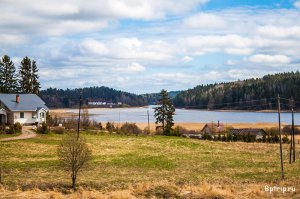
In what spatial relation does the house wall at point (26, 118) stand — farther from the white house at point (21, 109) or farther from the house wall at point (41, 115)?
the house wall at point (41, 115)

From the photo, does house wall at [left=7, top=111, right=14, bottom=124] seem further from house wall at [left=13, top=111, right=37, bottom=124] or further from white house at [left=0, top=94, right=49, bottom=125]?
house wall at [left=13, top=111, right=37, bottom=124]

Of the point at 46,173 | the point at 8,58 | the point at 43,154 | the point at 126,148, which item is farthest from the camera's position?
the point at 8,58

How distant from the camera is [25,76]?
78.2 m

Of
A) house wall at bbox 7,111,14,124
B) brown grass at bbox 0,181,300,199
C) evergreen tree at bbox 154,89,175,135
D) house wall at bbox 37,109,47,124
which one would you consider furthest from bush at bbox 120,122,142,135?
brown grass at bbox 0,181,300,199

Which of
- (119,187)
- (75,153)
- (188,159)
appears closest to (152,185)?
(119,187)

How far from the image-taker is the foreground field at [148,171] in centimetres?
2286

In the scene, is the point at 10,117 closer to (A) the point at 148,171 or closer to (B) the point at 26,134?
(B) the point at 26,134

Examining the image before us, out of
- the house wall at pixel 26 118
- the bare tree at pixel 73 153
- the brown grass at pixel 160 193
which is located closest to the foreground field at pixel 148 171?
the brown grass at pixel 160 193

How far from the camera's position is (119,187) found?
2497 centimetres

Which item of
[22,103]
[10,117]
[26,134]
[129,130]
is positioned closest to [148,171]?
[26,134]

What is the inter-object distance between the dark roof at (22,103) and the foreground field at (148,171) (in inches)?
550

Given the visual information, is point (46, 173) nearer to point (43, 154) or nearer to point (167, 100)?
point (43, 154)

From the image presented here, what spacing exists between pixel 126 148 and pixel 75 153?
72.0 feet

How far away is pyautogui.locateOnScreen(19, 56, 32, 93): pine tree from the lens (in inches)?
3063
